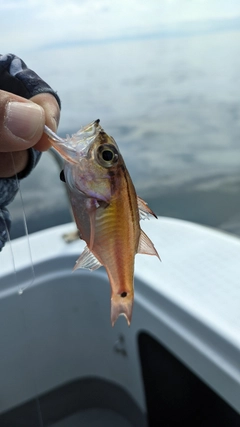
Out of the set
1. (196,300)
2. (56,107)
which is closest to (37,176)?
(196,300)

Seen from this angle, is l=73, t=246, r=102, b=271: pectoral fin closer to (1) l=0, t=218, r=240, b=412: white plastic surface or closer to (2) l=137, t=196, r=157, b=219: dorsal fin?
(2) l=137, t=196, r=157, b=219: dorsal fin

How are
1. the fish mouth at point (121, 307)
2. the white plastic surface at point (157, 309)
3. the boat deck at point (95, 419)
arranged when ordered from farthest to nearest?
the boat deck at point (95, 419)
the white plastic surface at point (157, 309)
the fish mouth at point (121, 307)

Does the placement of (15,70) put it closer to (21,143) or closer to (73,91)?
(21,143)

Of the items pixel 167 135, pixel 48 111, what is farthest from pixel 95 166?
pixel 167 135

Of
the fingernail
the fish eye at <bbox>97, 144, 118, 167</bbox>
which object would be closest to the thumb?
the fingernail

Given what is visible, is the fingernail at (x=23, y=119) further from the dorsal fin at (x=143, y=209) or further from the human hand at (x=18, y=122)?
the dorsal fin at (x=143, y=209)

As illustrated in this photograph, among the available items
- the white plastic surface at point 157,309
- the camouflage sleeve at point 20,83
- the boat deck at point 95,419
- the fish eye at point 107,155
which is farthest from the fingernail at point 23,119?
the boat deck at point 95,419
